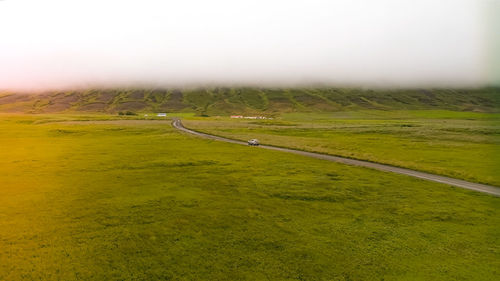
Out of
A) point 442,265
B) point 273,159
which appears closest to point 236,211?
point 442,265

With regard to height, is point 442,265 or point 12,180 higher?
point 12,180

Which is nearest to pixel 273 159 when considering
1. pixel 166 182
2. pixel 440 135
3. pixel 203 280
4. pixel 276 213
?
pixel 166 182

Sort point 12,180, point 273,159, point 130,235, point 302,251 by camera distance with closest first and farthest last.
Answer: point 302,251, point 130,235, point 12,180, point 273,159

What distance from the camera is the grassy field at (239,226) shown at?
24.2 meters

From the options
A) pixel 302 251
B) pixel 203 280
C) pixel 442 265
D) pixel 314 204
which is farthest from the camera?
pixel 314 204

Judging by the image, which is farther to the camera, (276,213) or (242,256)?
(276,213)

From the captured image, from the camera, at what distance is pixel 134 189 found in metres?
43.9

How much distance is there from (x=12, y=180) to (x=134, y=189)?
22.0 meters

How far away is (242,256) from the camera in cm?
2586

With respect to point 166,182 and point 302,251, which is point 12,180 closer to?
point 166,182

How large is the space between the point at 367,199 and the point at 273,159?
100ft

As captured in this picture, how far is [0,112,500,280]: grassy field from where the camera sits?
24188 mm

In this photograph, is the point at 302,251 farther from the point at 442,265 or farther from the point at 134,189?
the point at 134,189

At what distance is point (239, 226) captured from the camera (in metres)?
31.7
